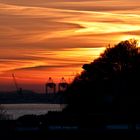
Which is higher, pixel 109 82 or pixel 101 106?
pixel 109 82

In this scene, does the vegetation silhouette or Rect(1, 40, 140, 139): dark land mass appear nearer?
Rect(1, 40, 140, 139): dark land mass

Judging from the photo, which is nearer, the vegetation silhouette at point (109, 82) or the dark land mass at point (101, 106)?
the dark land mass at point (101, 106)

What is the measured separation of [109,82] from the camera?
431ft

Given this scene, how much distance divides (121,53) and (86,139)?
5378cm

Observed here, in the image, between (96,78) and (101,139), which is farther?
(96,78)

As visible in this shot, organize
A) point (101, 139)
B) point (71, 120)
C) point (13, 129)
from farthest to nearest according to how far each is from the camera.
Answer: point (71, 120), point (13, 129), point (101, 139)

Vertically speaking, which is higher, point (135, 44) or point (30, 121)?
point (135, 44)

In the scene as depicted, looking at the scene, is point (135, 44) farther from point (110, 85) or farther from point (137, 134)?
point (137, 134)

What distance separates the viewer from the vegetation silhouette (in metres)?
118

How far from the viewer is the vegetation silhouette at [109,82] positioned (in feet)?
389

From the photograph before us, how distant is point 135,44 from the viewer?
5394 inches

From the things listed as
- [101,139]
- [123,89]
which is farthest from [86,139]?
[123,89]

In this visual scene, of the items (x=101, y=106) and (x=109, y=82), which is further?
(x=109, y=82)

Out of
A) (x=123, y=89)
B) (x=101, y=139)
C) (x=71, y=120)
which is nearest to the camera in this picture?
(x=101, y=139)
